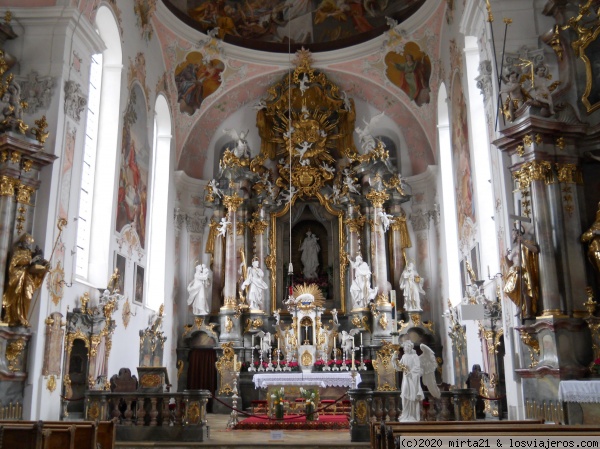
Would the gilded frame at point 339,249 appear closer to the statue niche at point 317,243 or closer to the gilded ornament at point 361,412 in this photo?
the statue niche at point 317,243

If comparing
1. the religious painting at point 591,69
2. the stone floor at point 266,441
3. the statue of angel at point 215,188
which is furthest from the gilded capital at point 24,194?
the religious painting at point 591,69

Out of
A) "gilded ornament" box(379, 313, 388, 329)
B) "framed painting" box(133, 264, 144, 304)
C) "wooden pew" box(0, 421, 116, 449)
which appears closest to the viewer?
"wooden pew" box(0, 421, 116, 449)

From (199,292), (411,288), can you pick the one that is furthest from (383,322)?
(199,292)

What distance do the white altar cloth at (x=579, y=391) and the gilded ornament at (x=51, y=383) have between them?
29.3 feet

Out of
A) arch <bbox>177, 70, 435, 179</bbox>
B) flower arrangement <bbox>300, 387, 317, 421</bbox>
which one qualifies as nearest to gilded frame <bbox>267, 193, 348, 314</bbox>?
arch <bbox>177, 70, 435, 179</bbox>

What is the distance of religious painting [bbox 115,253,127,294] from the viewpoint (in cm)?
1592

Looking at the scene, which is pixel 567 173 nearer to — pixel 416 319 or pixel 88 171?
pixel 416 319

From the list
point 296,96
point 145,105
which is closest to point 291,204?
point 296,96

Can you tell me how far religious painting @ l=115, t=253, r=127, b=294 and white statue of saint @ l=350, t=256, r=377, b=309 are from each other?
7.25 m

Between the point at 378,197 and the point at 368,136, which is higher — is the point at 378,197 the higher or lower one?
the lower one

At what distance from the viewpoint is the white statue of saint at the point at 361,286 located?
20.1m

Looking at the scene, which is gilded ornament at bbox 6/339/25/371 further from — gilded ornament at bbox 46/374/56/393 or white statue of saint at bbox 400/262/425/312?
white statue of saint at bbox 400/262/425/312

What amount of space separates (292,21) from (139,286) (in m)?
10.3

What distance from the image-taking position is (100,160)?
15.7 metres
